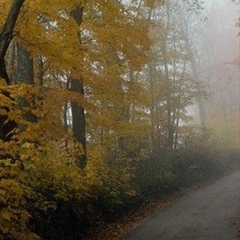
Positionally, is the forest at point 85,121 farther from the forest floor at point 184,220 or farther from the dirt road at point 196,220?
the dirt road at point 196,220

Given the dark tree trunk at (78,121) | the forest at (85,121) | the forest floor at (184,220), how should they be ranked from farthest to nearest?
the dark tree trunk at (78,121)
the forest floor at (184,220)
the forest at (85,121)

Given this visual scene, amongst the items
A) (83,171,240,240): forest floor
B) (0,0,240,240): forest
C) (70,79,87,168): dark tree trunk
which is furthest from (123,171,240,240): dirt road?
(70,79,87,168): dark tree trunk

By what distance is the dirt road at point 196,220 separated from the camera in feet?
36.1

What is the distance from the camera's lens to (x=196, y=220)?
42.2ft

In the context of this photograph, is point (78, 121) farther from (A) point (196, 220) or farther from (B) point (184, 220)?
(A) point (196, 220)

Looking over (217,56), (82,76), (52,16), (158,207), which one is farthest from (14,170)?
(217,56)

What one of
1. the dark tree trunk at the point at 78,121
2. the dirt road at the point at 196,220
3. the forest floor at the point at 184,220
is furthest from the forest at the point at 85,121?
the dirt road at the point at 196,220

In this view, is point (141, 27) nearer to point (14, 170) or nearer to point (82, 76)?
point (82, 76)

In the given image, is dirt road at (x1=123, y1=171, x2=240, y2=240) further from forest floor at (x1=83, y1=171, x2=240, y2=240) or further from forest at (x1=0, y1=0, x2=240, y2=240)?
forest at (x1=0, y1=0, x2=240, y2=240)

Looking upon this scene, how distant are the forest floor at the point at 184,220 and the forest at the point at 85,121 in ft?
1.95

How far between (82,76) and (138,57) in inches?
Result: 104

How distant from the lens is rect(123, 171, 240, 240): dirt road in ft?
36.1

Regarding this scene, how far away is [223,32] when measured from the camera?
196ft

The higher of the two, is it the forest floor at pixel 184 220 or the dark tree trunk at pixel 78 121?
the dark tree trunk at pixel 78 121
